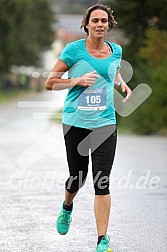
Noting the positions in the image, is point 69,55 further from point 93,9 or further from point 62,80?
point 93,9

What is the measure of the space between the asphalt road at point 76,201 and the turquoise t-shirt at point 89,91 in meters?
0.96

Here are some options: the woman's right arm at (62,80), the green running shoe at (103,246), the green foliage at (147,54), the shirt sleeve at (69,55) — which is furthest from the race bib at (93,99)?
the green foliage at (147,54)

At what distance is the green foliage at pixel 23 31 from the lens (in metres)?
47.8

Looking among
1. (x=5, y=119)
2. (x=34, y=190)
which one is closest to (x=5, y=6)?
(x=5, y=119)

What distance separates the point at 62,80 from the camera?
5.53m

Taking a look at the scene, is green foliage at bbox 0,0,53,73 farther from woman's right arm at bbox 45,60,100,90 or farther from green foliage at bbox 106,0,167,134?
woman's right arm at bbox 45,60,100,90

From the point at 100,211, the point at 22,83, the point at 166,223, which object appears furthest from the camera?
the point at 22,83

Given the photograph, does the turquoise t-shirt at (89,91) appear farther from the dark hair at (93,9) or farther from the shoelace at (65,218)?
the shoelace at (65,218)

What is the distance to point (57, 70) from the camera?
5574 millimetres

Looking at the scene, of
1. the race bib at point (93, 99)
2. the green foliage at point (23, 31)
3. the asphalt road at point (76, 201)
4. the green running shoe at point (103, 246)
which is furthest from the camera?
the green foliage at point (23, 31)

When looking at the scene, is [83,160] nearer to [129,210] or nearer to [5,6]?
[129,210]

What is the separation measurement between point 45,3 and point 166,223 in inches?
2402

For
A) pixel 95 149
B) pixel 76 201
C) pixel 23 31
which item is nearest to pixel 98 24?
pixel 95 149

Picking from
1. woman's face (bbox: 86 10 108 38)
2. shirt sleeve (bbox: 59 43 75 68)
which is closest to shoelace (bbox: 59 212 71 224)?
shirt sleeve (bbox: 59 43 75 68)
